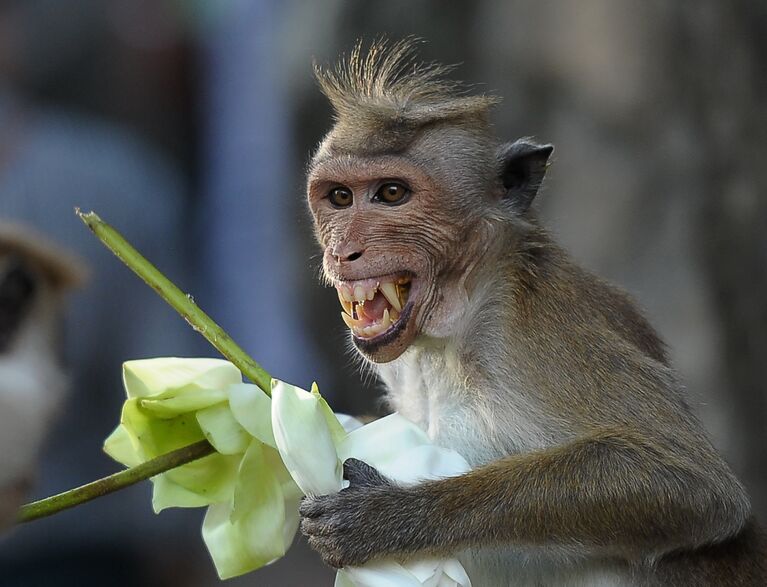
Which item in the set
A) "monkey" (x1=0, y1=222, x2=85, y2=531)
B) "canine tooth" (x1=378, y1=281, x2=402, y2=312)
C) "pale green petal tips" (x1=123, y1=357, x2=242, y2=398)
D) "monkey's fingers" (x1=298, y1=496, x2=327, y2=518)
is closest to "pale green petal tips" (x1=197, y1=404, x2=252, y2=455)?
"pale green petal tips" (x1=123, y1=357, x2=242, y2=398)

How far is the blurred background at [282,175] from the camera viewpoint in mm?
9039

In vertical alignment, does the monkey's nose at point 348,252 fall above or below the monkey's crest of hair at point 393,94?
below

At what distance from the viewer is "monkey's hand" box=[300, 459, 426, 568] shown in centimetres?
436

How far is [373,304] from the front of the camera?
5008 millimetres

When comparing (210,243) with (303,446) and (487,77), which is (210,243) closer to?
(487,77)

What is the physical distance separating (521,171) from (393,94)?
0.66 meters

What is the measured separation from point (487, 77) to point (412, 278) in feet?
21.2

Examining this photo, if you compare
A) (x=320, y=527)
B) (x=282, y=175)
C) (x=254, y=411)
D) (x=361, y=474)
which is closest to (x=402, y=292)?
(x=361, y=474)

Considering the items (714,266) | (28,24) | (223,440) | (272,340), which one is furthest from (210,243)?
(223,440)

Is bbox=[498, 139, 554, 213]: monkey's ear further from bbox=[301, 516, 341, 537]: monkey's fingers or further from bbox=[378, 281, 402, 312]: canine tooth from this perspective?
bbox=[301, 516, 341, 537]: monkey's fingers

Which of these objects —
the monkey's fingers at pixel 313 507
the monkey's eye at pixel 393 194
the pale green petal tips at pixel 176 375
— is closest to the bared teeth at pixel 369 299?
the monkey's eye at pixel 393 194

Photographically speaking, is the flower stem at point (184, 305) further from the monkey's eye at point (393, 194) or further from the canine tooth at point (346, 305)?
the monkey's eye at point (393, 194)

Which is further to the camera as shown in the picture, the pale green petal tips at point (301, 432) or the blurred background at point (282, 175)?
the blurred background at point (282, 175)

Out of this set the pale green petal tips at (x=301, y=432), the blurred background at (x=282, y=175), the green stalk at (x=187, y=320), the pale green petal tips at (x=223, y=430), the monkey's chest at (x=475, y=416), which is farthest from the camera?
the blurred background at (x=282, y=175)
